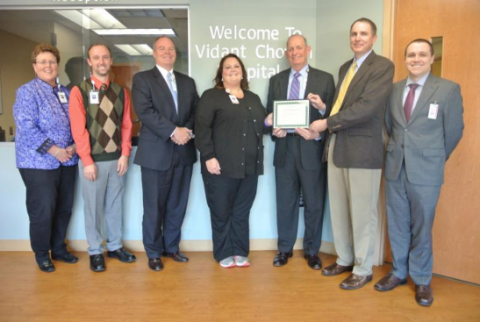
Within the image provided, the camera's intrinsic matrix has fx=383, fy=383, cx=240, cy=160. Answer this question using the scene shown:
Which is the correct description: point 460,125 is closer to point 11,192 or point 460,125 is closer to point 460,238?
point 460,238

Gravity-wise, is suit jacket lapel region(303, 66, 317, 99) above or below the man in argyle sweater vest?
above

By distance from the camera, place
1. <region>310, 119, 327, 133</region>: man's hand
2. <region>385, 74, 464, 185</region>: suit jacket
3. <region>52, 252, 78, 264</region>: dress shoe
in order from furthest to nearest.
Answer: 1. <region>52, 252, 78, 264</region>: dress shoe
2. <region>310, 119, 327, 133</region>: man's hand
3. <region>385, 74, 464, 185</region>: suit jacket

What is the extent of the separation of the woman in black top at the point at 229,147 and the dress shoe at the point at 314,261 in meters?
0.56

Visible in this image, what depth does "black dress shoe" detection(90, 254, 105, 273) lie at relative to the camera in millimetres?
3186

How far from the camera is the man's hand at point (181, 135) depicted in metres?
3.03

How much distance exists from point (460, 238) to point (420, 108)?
115 centimetres

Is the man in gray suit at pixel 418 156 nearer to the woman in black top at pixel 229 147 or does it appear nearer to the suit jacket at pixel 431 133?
the suit jacket at pixel 431 133

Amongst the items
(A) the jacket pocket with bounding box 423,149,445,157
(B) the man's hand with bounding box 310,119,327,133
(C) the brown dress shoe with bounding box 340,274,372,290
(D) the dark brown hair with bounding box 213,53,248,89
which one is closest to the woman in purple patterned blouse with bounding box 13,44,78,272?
(D) the dark brown hair with bounding box 213,53,248,89

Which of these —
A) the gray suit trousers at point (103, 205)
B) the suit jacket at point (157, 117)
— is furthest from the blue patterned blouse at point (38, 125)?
the suit jacket at point (157, 117)

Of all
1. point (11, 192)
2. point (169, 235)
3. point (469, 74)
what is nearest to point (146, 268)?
point (169, 235)

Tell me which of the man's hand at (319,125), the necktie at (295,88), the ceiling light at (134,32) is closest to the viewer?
the man's hand at (319,125)

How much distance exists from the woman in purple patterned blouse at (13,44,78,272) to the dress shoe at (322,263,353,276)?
2.26 meters

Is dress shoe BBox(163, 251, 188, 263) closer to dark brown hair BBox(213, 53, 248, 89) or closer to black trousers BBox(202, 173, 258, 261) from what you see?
black trousers BBox(202, 173, 258, 261)

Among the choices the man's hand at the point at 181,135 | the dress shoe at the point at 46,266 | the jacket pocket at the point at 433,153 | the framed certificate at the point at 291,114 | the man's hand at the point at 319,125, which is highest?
the framed certificate at the point at 291,114
